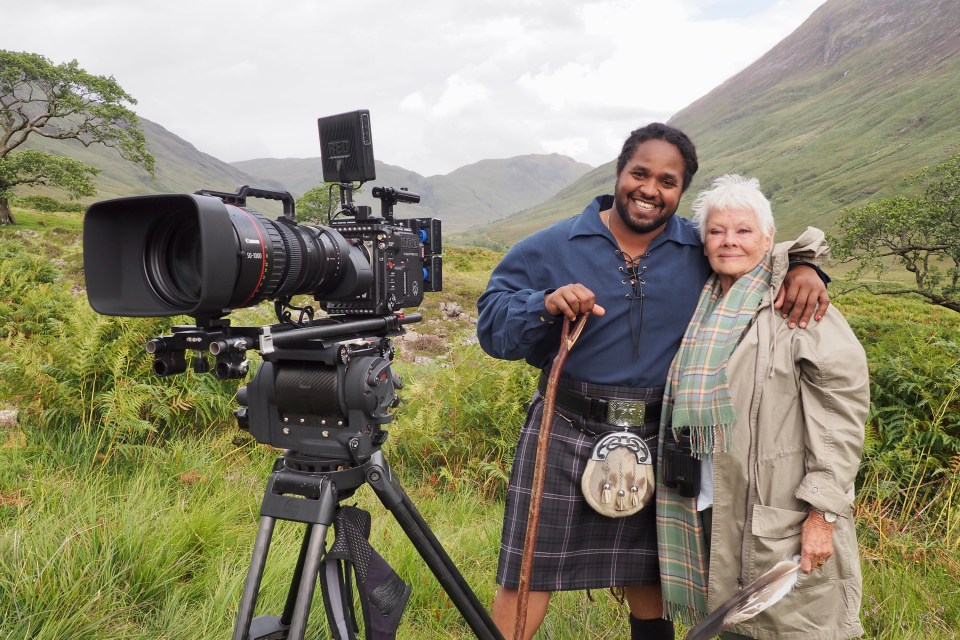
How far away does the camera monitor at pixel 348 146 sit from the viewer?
8.05ft

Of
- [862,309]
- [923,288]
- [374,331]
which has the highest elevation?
[374,331]

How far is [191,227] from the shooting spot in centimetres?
180

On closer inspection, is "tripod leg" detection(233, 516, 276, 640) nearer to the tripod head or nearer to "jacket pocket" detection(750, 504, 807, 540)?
the tripod head

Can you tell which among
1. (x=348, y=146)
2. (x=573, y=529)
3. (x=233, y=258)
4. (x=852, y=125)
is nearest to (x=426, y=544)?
(x=573, y=529)

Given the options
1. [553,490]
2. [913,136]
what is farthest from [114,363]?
[913,136]

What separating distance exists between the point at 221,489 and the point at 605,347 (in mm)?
2650

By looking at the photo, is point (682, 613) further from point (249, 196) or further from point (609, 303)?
point (249, 196)

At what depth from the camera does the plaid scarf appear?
87.4 inches

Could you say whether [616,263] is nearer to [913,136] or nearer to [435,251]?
[435,251]

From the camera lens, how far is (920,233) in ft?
30.0

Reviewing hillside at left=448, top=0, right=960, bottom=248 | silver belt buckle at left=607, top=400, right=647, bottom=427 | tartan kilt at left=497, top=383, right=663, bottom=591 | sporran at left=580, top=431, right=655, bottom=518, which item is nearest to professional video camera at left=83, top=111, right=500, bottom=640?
tartan kilt at left=497, top=383, right=663, bottom=591

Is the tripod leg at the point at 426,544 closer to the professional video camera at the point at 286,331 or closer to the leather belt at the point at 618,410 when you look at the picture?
the professional video camera at the point at 286,331

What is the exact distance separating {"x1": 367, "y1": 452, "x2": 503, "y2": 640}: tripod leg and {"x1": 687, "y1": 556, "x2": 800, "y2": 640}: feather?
74 centimetres

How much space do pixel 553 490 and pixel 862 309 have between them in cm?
1917
